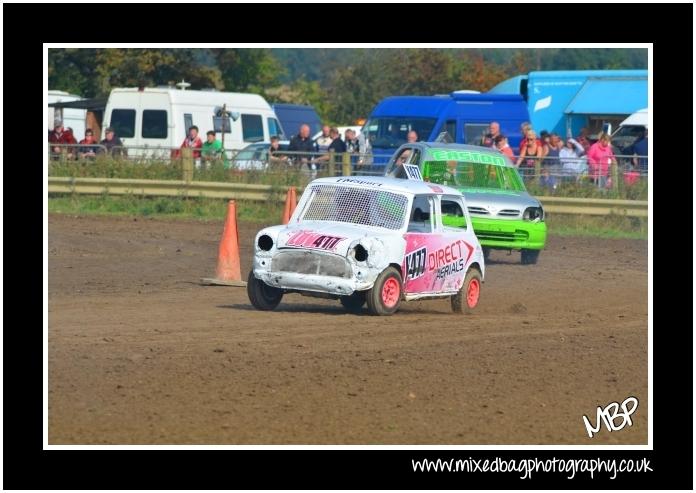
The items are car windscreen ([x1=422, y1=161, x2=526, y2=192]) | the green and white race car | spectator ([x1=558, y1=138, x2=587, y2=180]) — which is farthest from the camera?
spectator ([x1=558, y1=138, x2=587, y2=180])

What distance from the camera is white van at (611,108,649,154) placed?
96.8 feet

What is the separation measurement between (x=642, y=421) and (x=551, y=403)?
68 cm

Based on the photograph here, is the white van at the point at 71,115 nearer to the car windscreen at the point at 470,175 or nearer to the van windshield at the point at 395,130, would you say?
the van windshield at the point at 395,130

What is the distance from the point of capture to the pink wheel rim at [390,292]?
41.4ft

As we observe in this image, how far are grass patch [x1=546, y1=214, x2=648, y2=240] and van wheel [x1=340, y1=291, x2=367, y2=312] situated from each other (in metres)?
11.4

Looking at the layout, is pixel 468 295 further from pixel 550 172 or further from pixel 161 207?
pixel 161 207

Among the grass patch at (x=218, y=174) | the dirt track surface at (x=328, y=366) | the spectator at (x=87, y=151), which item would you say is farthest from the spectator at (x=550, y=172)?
the spectator at (x=87, y=151)

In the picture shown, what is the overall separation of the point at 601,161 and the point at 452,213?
11109 millimetres

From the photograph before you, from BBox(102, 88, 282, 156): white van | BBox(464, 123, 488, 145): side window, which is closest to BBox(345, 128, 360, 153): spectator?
BBox(464, 123, 488, 145): side window

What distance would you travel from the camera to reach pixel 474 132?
28.3 metres

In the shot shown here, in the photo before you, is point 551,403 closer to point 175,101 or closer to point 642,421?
point 642,421

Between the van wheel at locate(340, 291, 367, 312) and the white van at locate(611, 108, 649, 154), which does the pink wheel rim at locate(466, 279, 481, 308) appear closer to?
the van wheel at locate(340, 291, 367, 312)

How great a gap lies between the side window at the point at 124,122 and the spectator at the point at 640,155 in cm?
1258

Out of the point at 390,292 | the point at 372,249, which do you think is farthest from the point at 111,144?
the point at 372,249
